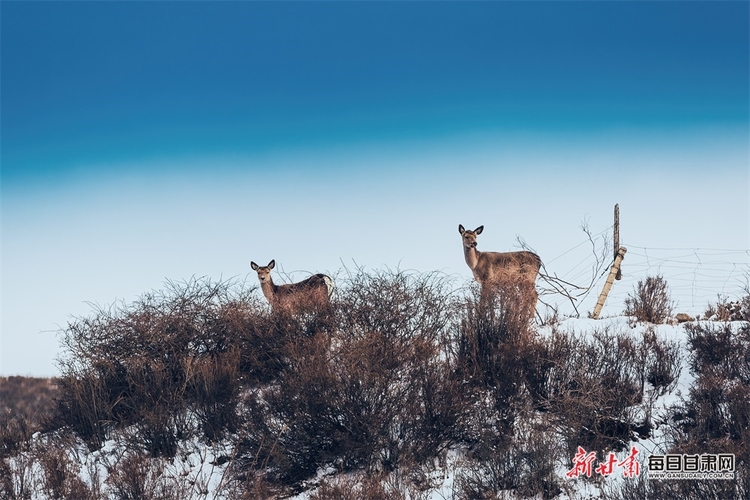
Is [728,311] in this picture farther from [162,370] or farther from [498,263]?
[162,370]

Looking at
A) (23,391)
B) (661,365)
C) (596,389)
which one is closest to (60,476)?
(596,389)

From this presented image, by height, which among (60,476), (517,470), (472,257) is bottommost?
(60,476)

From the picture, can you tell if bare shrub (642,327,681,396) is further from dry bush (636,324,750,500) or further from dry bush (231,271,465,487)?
dry bush (231,271,465,487)

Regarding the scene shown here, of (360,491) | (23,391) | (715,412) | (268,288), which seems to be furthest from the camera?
(23,391)

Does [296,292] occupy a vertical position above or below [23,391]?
above

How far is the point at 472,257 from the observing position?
17062 mm

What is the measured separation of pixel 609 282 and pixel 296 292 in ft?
24.2

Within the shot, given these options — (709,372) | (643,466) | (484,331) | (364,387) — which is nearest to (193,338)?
(364,387)

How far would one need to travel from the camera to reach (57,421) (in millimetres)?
13836

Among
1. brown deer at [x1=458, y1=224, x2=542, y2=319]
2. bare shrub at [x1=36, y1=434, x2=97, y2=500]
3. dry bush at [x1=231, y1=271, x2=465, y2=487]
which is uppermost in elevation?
brown deer at [x1=458, y1=224, x2=542, y2=319]

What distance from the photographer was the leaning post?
54.5ft

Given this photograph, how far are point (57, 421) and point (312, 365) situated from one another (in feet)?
17.7

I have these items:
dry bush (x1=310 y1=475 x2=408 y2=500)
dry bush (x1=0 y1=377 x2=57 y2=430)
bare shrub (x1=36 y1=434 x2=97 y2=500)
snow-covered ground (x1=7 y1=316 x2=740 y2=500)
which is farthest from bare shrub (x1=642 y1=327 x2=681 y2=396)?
dry bush (x1=0 y1=377 x2=57 y2=430)

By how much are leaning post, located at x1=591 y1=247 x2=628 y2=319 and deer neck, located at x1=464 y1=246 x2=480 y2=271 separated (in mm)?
2851
